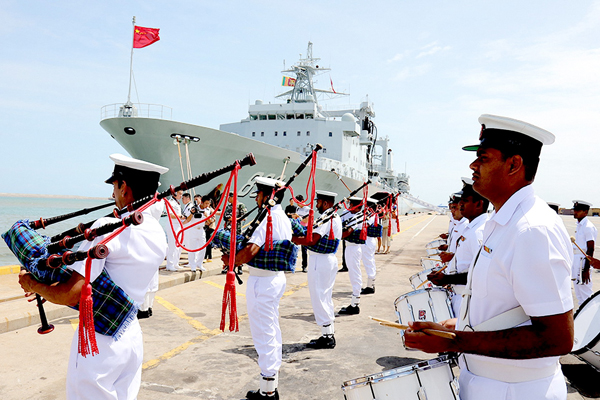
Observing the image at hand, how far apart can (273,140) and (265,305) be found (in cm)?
2247

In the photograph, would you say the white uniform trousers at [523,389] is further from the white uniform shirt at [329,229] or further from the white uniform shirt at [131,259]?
the white uniform shirt at [329,229]

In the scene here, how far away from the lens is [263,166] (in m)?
19.8

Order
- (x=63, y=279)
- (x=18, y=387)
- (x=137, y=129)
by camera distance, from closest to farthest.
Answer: (x=63, y=279) < (x=18, y=387) < (x=137, y=129)

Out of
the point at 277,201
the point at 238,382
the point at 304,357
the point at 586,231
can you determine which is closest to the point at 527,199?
the point at 277,201

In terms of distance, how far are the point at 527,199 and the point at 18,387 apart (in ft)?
15.0

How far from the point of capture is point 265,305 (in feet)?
12.9

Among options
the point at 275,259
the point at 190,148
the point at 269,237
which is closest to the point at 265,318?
the point at 275,259

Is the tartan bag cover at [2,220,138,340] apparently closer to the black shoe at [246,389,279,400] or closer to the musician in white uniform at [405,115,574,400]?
the musician in white uniform at [405,115,574,400]

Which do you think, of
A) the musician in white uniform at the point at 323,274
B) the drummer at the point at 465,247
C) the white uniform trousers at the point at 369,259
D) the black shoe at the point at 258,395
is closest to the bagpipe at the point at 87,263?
the black shoe at the point at 258,395

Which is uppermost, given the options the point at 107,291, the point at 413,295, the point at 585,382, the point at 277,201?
the point at 277,201

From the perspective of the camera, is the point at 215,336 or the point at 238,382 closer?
the point at 238,382

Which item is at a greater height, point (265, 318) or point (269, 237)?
point (269, 237)

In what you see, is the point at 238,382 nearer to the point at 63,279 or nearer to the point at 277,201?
the point at 277,201

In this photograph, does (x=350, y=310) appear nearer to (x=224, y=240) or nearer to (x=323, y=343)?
(x=323, y=343)
